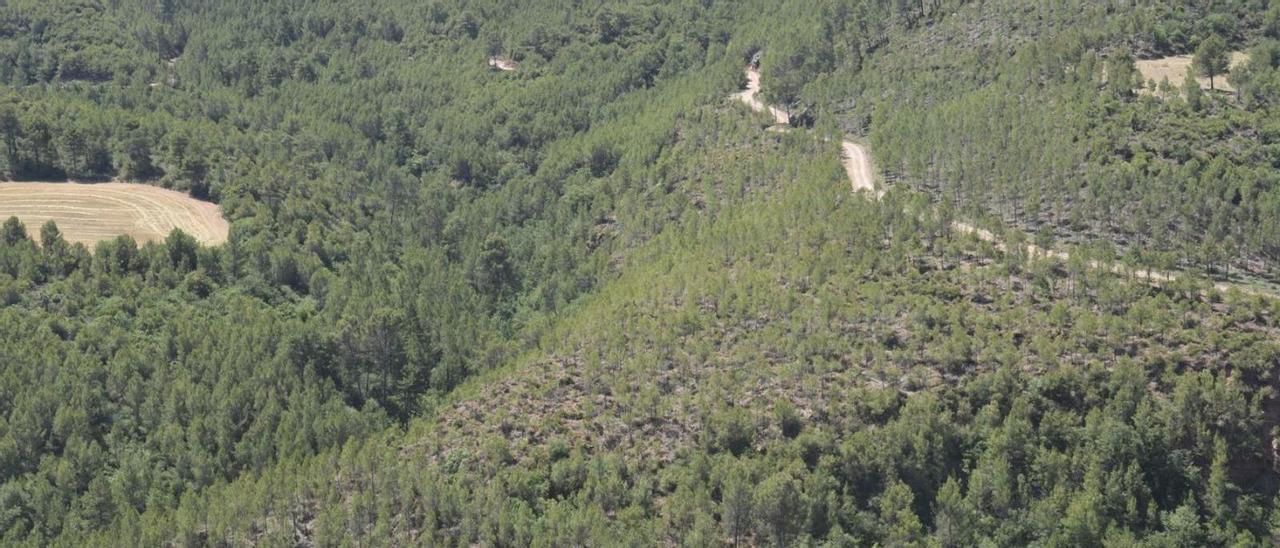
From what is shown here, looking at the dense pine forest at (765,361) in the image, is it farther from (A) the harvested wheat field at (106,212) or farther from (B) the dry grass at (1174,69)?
(A) the harvested wheat field at (106,212)

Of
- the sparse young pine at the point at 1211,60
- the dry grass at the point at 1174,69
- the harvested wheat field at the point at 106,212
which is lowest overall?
the harvested wheat field at the point at 106,212

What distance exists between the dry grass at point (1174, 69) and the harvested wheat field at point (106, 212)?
419 feet

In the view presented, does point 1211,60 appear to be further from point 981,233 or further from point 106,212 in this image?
point 106,212

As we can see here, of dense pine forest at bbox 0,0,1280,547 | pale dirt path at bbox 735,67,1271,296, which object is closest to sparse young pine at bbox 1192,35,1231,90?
dense pine forest at bbox 0,0,1280,547

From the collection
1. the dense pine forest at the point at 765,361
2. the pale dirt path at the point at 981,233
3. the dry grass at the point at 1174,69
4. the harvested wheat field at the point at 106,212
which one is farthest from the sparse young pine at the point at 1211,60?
the harvested wheat field at the point at 106,212

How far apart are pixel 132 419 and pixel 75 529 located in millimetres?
17214

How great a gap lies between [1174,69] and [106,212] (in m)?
148

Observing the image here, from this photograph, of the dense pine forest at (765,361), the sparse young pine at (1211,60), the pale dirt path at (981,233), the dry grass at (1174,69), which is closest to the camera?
the dense pine forest at (765,361)

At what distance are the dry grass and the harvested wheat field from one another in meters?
128

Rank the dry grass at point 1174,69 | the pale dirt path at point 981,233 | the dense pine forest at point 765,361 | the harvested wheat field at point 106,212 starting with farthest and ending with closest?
1. the harvested wheat field at point 106,212
2. the dry grass at point 1174,69
3. the pale dirt path at point 981,233
4. the dense pine forest at point 765,361

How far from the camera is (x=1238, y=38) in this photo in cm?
19138

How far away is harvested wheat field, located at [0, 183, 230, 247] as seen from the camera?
7165 inches

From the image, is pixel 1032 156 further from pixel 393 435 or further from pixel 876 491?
pixel 393 435

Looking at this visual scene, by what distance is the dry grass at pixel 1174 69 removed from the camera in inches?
7023
